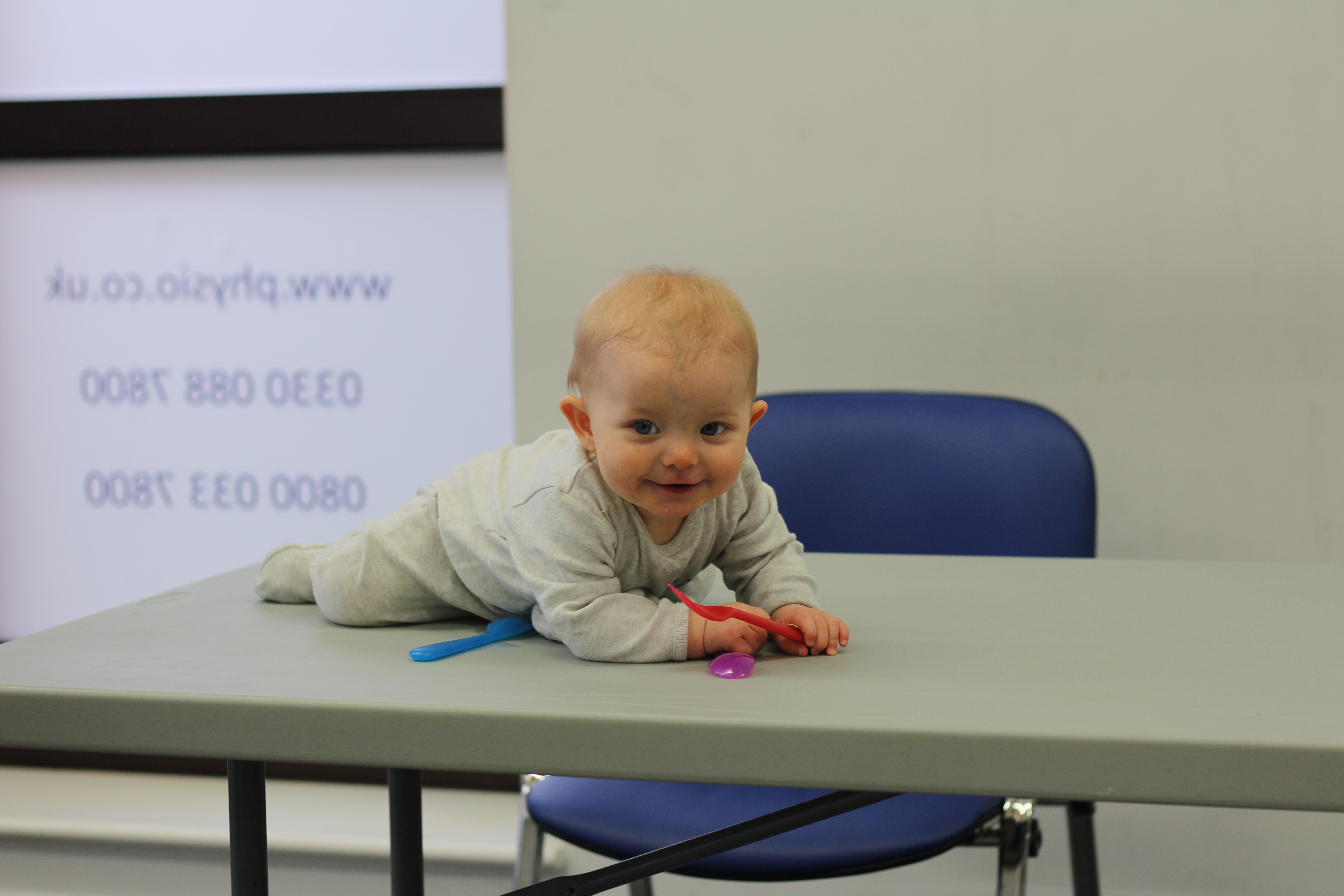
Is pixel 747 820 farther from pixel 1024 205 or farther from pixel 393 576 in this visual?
pixel 1024 205

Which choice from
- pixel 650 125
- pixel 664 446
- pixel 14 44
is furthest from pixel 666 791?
pixel 14 44

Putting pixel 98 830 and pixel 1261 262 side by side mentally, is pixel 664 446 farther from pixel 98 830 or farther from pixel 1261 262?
pixel 98 830

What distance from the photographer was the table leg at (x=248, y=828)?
0.71 meters

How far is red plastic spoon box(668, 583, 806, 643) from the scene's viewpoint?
2.24 ft

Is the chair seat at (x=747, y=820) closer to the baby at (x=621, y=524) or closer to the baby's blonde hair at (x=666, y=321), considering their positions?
the baby at (x=621, y=524)

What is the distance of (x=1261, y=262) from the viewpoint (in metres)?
1.56

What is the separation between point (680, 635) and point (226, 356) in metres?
1.60

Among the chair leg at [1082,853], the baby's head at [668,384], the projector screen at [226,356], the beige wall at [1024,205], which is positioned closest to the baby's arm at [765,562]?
the baby's head at [668,384]

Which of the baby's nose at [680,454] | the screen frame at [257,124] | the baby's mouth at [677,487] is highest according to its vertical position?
the screen frame at [257,124]

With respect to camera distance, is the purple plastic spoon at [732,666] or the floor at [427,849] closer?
the purple plastic spoon at [732,666]

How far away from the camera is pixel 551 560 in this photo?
2.34 ft

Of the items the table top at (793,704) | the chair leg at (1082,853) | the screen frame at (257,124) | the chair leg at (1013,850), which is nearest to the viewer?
the table top at (793,704)

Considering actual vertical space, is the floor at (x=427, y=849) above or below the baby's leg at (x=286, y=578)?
below

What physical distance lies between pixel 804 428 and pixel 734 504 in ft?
1.96
